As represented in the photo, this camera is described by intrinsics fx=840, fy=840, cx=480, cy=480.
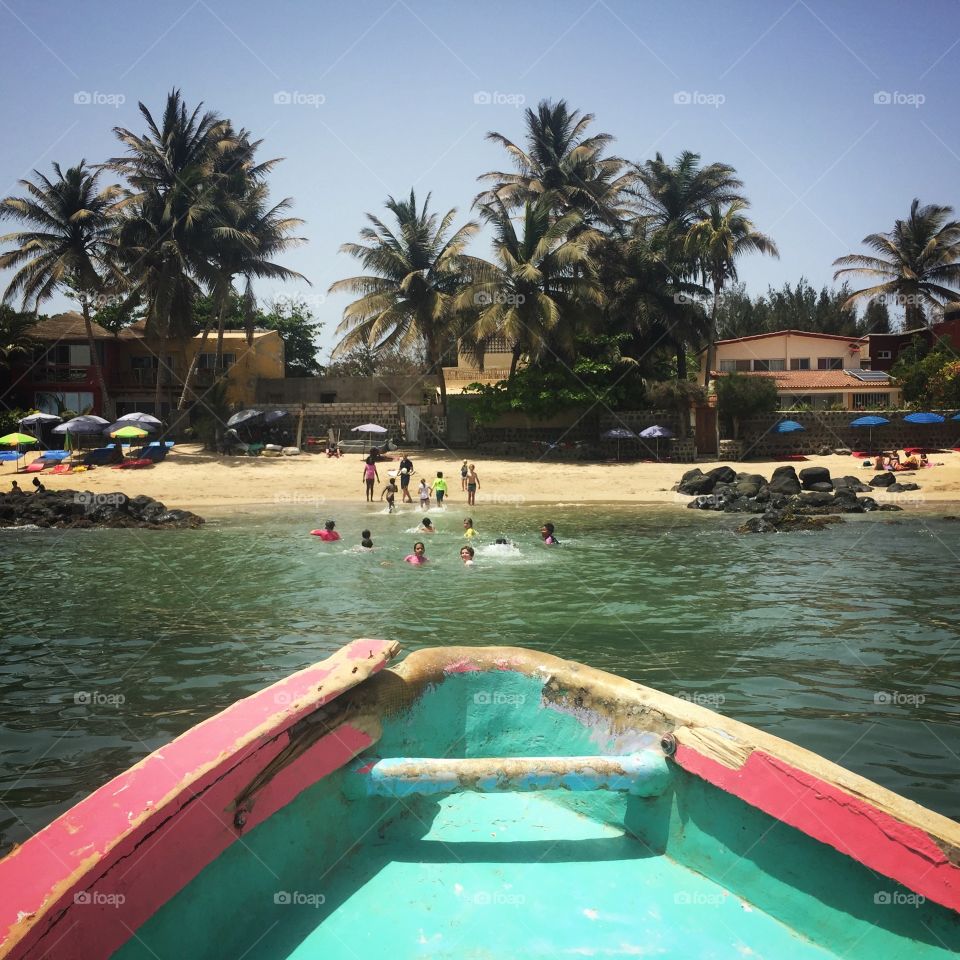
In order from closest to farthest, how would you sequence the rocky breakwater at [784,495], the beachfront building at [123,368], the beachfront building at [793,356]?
the rocky breakwater at [784,495] → the beachfront building at [123,368] → the beachfront building at [793,356]

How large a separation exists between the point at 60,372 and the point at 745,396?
35.6 metres

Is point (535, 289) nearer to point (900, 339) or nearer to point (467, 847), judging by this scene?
point (900, 339)

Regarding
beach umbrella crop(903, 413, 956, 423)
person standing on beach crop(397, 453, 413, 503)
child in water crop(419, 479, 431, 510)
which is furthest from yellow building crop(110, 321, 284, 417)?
beach umbrella crop(903, 413, 956, 423)

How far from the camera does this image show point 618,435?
37812mm

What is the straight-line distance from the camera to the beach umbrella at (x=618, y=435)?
37656 millimetres

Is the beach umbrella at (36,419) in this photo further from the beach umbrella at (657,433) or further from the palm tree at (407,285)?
the beach umbrella at (657,433)

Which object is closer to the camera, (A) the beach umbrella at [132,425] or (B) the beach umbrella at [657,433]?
(A) the beach umbrella at [132,425]

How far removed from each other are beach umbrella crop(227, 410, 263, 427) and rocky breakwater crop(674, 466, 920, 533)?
66.2 ft

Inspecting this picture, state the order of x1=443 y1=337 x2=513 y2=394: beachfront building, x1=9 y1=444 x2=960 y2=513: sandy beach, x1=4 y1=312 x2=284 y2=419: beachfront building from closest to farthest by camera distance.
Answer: x1=9 y1=444 x2=960 y2=513: sandy beach → x1=4 y1=312 x2=284 y2=419: beachfront building → x1=443 y1=337 x2=513 y2=394: beachfront building

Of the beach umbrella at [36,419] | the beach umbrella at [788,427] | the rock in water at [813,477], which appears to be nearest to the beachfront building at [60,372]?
the beach umbrella at [36,419]

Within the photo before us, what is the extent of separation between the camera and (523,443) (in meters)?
39.6

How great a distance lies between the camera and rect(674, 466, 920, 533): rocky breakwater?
24.3 metres

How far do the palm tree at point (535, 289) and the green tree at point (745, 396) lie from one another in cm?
694

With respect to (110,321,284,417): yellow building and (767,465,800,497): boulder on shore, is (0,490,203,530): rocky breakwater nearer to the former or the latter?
(767,465,800,497): boulder on shore
